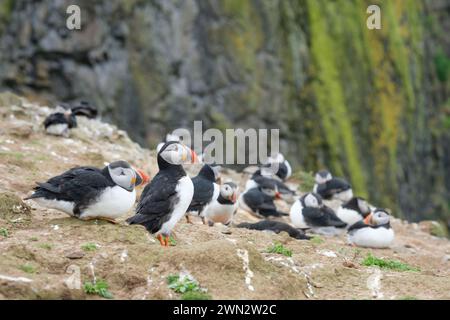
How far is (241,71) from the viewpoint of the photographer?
27516mm

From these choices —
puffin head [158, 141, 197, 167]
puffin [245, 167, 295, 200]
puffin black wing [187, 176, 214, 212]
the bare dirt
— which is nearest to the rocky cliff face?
puffin [245, 167, 295, 200]

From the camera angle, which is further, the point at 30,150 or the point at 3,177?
the point at 30,150

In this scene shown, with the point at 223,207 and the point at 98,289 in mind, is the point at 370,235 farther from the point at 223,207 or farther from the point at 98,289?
the point at 98,289

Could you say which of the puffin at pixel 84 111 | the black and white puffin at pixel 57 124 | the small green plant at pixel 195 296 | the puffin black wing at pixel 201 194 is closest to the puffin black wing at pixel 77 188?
the small green plant at pixel 195 296

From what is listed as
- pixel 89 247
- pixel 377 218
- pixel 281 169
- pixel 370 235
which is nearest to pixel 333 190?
pixel 281 169

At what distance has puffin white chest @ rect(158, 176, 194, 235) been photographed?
8.95 metres

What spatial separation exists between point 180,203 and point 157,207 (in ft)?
0.94

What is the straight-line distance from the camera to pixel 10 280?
6859 mm

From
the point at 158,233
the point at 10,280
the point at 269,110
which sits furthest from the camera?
the point at 269,110

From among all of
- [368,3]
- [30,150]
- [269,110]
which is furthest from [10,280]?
[368,3]

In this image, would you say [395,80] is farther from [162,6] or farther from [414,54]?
[162,6]

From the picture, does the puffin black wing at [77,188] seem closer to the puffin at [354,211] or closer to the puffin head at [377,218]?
the puffin head at [377,218]

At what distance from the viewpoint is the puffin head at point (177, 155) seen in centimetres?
928

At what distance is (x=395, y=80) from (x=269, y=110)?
9732mm
